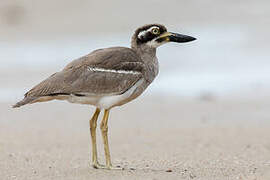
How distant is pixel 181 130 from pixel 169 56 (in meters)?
6.86

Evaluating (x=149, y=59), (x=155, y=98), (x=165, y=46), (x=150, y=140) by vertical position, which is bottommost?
(x=150, y=140)

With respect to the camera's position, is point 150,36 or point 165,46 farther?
point 165,46

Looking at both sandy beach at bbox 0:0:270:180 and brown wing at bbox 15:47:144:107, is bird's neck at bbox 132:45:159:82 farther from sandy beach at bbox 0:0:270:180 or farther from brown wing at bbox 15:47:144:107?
sandy beach at bbox 0:0:270:180

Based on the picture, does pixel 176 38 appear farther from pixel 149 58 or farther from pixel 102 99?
pixel 102 99

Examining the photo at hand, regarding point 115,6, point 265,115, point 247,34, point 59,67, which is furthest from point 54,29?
point 265,115

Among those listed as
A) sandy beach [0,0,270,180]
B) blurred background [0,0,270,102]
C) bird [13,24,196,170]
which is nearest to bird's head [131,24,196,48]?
bird [13,24,196,170]

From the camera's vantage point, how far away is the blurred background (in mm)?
17156

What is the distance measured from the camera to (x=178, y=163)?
9.17 m

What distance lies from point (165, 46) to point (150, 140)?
8.54 meters

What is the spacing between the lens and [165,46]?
65.1ft

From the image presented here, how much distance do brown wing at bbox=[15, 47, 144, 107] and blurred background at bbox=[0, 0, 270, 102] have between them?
7.82m

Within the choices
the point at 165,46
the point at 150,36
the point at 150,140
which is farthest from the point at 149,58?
the point at 165,46

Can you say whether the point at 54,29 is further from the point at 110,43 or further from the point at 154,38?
the point at 154,38

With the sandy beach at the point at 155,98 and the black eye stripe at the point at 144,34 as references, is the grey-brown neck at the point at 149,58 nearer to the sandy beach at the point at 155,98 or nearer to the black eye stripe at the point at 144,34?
the black eye stripe at the point at 144,34
